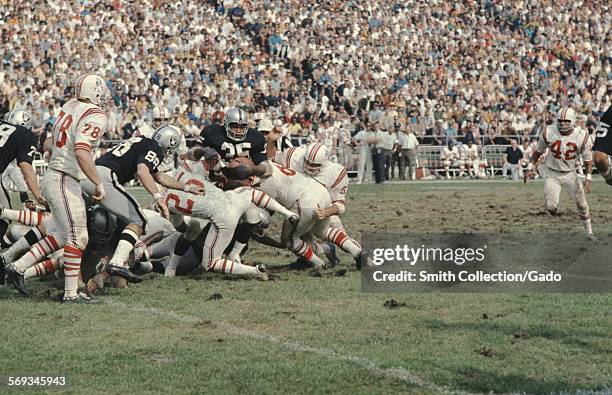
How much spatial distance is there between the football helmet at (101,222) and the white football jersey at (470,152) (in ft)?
67.3

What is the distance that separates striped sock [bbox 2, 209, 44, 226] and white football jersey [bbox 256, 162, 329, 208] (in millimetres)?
2333

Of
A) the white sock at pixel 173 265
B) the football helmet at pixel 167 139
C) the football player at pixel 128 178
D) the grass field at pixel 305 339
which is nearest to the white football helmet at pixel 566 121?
the grass field at pixel 305 339

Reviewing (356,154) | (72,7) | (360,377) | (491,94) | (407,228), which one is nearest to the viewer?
(360,377)

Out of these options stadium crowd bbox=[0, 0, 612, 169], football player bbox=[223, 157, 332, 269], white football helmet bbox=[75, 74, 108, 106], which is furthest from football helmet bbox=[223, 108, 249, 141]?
stadium crowd bbox=[0, 0, 612, 169]

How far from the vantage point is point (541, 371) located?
591 cm

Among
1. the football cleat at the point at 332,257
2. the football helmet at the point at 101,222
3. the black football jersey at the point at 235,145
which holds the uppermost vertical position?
the black football jersey at the point at 235,145

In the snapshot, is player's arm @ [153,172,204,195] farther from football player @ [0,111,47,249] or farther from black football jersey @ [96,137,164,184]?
football player @ [0,111,47,249]

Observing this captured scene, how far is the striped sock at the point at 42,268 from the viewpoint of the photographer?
30.8ft

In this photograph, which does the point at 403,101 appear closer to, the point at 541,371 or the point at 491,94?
the point at 491,94

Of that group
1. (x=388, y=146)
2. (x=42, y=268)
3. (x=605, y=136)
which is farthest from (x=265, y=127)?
(x=388, y=146)

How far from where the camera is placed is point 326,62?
30.9m

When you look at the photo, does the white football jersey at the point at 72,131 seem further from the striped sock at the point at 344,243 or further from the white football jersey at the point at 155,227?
the striped sock at the point at 344,243

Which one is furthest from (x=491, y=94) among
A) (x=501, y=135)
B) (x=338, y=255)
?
(x=338, y=255)

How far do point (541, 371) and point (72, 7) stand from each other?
2525 cm
